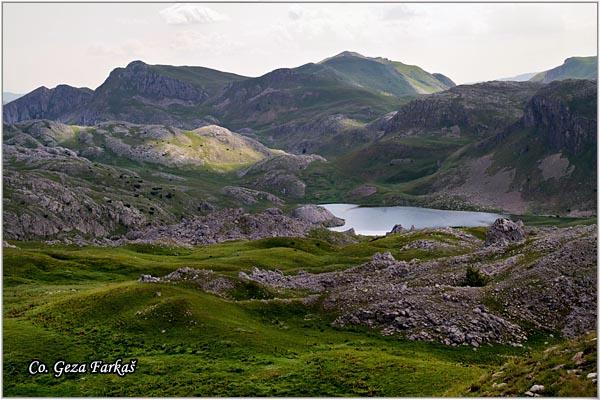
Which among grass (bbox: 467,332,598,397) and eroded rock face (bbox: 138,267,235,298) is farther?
eroded rock face (bbox: 138,267,235,298)

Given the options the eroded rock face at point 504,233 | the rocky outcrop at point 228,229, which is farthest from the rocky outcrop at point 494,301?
the rocky outcrop at point 228,229

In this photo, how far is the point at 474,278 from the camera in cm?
6662

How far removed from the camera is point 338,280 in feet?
270

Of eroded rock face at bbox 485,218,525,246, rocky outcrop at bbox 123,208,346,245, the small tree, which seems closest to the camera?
the small tree

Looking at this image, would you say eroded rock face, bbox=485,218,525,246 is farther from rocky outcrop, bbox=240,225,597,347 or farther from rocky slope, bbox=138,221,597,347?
rocky outcrop, bbox=240,225,597,347

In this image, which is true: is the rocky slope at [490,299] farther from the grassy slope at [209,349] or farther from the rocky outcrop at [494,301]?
the grassy slope at [209,349]

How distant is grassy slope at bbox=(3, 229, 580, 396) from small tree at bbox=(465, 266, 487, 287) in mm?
13378

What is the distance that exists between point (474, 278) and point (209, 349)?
37432 millimetres

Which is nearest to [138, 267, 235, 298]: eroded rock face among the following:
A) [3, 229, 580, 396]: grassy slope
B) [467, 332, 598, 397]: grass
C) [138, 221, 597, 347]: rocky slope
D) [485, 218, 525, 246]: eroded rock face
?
[138, 221, 597, 347]: rocky slope

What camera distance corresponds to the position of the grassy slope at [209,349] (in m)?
38.4

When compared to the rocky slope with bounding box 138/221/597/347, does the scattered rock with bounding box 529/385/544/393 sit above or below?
above

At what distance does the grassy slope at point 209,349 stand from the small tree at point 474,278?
1338cm

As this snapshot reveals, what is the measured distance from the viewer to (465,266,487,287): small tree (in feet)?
217

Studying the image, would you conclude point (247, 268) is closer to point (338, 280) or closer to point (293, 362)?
point (338, 280)
